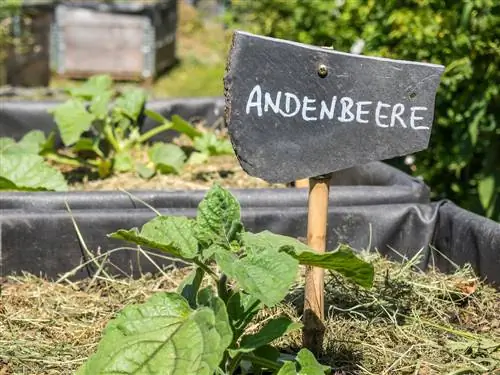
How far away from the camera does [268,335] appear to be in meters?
1.68

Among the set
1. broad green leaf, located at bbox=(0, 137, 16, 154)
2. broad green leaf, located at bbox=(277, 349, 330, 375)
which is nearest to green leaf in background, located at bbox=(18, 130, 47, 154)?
broad green leaf, located at bbox=(0, 137, 16, 154)

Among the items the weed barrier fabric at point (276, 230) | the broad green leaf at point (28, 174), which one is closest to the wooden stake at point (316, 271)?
the weed barrier fabric at point (276, 230)

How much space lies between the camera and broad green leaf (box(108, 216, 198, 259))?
1.67 meters

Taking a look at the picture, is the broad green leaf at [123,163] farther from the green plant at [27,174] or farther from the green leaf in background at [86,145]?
the green plant at [27,174]

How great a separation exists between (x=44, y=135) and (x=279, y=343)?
2.01m

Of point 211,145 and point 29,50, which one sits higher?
point 211,145

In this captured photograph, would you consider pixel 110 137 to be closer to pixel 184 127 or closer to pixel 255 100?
pixel 184 127

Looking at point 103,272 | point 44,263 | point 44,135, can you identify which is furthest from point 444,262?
point 44,135

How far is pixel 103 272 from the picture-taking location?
8.21ft

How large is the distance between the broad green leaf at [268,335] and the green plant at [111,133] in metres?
1.72

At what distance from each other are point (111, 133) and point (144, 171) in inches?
12.2

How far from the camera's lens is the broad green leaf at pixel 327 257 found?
1.63 meters

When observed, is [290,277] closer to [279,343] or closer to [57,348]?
[279,343]

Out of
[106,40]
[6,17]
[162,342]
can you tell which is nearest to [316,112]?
[162,342]
